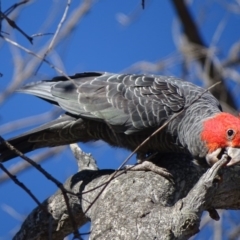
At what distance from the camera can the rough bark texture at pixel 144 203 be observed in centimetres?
285

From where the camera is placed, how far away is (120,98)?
414 centimetres

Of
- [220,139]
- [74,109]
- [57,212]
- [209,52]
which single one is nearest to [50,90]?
[74,109]

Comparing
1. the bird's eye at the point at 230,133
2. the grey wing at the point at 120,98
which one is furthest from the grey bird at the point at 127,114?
the bird's eye at the point at 230,133

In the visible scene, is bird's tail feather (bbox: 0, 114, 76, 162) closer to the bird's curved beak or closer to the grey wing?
the grey wing

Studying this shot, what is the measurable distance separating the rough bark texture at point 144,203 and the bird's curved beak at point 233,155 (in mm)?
89

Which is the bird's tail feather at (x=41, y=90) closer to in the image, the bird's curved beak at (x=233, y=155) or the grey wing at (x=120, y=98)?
the grey wing at (x=120, y=98)

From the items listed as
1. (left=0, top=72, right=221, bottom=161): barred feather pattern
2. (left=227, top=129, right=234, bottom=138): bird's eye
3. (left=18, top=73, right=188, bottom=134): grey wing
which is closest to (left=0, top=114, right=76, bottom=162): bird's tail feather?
(left=0, top=72, right=221, bottom=161): barred feather pattern

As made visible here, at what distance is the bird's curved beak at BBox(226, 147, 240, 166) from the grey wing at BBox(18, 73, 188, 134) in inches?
20.8

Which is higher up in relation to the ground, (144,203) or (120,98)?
(120,98)

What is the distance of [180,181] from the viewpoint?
12.0ft

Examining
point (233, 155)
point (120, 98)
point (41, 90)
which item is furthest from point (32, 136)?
point (233, 155)

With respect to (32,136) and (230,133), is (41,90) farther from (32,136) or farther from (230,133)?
(230,133)

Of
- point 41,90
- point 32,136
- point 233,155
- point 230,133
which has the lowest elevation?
point 233,155

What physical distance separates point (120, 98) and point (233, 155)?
0.94m
